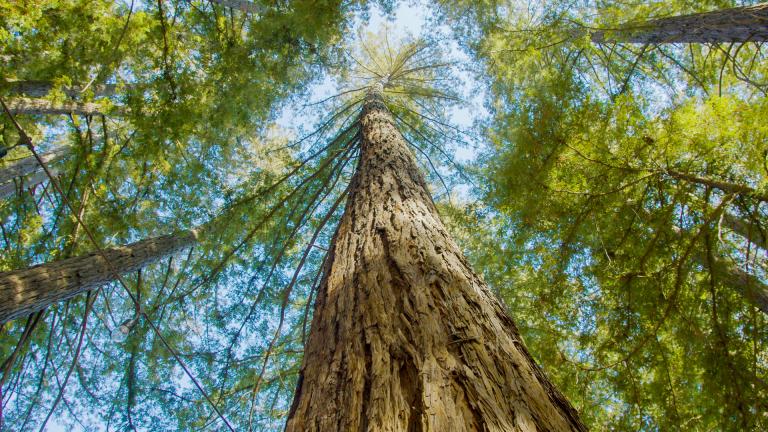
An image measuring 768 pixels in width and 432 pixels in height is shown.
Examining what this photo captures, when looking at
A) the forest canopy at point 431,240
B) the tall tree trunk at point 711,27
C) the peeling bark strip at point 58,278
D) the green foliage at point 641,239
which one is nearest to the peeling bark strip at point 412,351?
the forest canopy at point 431,240

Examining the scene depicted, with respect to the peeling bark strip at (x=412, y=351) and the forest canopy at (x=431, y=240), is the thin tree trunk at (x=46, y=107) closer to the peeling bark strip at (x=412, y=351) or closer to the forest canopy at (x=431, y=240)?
the forest canopy at (x=431, y=240)

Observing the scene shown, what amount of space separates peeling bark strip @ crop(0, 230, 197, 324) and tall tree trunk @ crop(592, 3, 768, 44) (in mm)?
4702

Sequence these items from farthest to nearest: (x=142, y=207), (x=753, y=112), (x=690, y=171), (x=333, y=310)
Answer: (x=142, y=207), (x=690, y=171), (x=753, y=112), (x=333, y=310)

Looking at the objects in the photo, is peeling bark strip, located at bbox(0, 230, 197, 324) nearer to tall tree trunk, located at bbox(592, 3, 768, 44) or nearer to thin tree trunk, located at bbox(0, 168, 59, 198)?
thin tree trunk, located at bbox(0, 168, 59, 198)

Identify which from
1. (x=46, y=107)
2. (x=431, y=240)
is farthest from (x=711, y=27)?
(x=46, y=107)

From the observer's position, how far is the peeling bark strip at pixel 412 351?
100 centimetres

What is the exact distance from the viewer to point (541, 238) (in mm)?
4109

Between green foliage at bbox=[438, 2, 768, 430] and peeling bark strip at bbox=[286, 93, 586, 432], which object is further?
green foliage at bbox=[438, 2, 768, 430]

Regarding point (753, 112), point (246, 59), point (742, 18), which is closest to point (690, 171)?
point (753, 112)

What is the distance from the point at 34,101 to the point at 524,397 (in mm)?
6047

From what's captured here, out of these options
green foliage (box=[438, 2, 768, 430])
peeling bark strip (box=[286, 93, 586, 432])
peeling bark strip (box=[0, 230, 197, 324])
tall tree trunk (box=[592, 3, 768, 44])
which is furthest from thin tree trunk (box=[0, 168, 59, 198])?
tall tree trunk (box=[592, 3, 768, 44])

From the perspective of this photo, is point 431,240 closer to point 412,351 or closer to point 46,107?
point 412,351

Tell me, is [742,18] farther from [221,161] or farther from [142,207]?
[142,207]

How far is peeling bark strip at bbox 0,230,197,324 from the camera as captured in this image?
9.13ft
